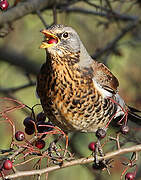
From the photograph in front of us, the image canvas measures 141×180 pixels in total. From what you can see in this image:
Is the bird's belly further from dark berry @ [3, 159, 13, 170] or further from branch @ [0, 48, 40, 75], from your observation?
branch @ [0, 48, 40, 75]

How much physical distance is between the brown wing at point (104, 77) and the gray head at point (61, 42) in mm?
200

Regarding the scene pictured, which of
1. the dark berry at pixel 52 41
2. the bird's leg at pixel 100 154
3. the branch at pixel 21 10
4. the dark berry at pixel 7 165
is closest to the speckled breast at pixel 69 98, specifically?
the dark berry at pixel 52 41

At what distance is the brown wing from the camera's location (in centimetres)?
343

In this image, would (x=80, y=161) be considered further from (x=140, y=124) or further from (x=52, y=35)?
(x=140, y=124)

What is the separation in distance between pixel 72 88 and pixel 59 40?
441 mm

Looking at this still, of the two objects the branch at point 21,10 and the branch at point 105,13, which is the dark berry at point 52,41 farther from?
the branch at point 105,13

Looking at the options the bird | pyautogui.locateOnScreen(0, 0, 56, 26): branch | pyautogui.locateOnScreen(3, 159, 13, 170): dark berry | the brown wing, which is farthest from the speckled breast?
pyautogui.locateOnScreen(3, 159, 13, 170): dark berry

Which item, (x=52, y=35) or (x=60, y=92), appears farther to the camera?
(x=60, y=92)

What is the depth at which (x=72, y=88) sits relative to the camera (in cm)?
323

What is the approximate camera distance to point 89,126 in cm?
348

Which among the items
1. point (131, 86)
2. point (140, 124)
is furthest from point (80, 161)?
point (131, 86)

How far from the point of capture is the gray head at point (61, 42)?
115 inches

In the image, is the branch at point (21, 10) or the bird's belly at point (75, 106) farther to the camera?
the branch at point (21, 10)

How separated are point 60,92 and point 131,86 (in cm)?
256
